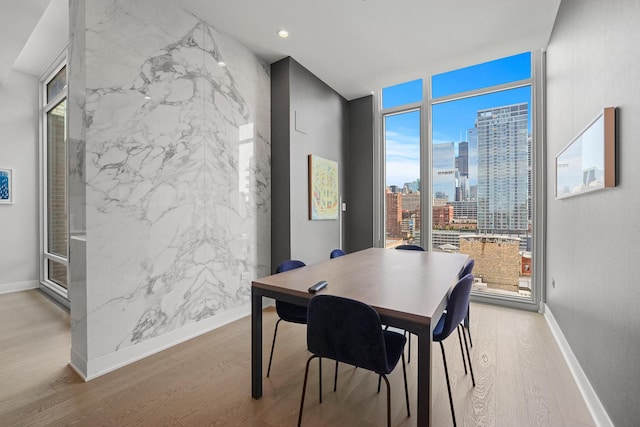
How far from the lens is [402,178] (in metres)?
4.55

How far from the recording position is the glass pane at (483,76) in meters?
3.66

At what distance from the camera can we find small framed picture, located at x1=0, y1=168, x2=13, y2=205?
13.9 feet

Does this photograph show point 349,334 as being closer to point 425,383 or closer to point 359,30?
point 425,383

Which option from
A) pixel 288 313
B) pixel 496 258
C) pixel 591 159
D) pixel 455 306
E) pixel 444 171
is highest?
pixel 444 171

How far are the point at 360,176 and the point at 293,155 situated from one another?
1.56 metres

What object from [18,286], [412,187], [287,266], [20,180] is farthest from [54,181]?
[412,187]

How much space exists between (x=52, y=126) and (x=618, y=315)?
6.61 metres

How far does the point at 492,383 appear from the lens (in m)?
2.01

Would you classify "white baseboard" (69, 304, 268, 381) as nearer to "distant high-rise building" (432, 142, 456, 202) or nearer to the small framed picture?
"distant high-rise building" (432, 142, 456, 202)

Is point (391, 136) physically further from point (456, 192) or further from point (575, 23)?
point (575, 23)

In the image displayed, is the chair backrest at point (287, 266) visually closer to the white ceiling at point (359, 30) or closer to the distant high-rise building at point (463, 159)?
the white ceiling at point (359, 30)

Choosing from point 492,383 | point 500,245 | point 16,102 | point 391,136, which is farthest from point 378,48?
point 16,102

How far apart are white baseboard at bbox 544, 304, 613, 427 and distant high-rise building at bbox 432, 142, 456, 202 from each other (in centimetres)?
199

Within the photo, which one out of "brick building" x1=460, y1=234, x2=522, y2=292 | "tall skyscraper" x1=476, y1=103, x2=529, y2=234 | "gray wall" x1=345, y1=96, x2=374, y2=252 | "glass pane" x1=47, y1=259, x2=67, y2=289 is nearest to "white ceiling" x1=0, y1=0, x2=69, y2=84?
"glass pane" x1=47, y1=259, x2=67, y2=289
